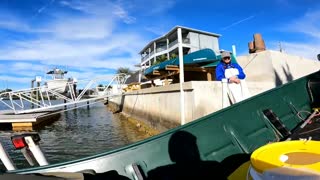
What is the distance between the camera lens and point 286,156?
2.44 m

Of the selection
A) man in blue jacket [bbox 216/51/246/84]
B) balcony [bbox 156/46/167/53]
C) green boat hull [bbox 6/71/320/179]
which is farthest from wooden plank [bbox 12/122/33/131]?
balcony [bbox 156/46/167/53]

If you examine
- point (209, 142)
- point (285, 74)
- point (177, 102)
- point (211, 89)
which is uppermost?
point (285, 74)

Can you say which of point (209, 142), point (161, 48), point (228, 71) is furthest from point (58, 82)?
point (161, 48)

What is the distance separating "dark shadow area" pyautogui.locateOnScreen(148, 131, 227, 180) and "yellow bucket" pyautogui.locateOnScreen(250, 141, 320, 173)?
1.44 meters

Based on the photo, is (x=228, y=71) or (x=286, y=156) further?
(x=228, y=71)

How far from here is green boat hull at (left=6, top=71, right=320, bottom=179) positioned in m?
3.61

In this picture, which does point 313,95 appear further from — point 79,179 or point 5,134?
point 5,134

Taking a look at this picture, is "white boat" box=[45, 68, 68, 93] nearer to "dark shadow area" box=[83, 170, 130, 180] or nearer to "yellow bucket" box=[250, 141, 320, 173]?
"dark shadow area" box=[83, 170, 130, 180]

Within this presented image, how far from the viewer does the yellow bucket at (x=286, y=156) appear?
2.24m

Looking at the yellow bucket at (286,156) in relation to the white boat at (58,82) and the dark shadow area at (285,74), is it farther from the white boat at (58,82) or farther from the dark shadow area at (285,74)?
the white boat at (58,82)

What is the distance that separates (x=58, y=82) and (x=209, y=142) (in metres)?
27.9

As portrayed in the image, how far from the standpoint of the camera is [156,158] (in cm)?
378

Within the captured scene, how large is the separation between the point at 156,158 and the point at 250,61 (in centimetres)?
1047

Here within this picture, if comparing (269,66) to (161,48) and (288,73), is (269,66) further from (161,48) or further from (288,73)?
(161,48)
